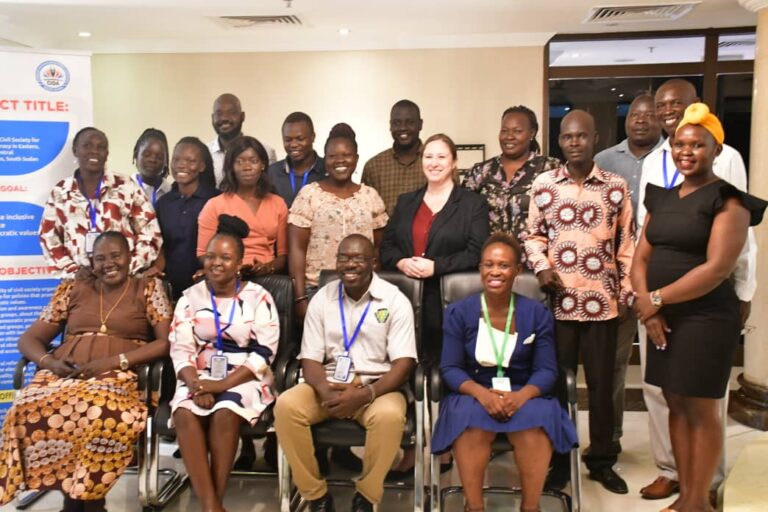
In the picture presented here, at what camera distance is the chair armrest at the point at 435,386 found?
115 inches

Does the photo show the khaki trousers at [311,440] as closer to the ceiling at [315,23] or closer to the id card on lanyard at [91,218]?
the id card on lanyard at [91,218]

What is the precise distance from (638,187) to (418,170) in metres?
1.26

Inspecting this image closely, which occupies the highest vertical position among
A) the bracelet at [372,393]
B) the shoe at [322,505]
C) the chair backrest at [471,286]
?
the chair backrest at [471,286]

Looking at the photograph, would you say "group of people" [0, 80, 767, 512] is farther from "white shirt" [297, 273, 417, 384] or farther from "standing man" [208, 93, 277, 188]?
"standing man" [208, 93, 277, 188]

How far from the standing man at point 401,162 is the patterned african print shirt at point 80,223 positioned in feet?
4.56

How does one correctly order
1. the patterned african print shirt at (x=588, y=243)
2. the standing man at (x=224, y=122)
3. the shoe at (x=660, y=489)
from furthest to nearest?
the standing man at (x=224, y=122), the shoe at (x=660, y=489), the patterned african print shirt at (x=588, y=243)

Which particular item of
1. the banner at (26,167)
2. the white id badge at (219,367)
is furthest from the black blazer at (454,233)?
the banner at (26,167)

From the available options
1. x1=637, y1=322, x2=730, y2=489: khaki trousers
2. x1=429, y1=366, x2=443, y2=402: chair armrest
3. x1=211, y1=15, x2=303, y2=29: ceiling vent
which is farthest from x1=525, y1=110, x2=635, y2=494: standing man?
x1=211, y1=15, x2=303, y2=29: ceiling vent

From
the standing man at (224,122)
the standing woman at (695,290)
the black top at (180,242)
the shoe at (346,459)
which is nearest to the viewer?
the standing woman at (695,290)

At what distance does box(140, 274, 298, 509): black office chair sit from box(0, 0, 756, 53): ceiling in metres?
3.20

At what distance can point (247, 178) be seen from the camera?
3617mm

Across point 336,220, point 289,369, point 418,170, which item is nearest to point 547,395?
point 289,369

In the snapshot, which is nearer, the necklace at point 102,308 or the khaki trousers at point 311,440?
the khaki trousers at point 311,440

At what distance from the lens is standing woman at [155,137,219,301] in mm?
3779
